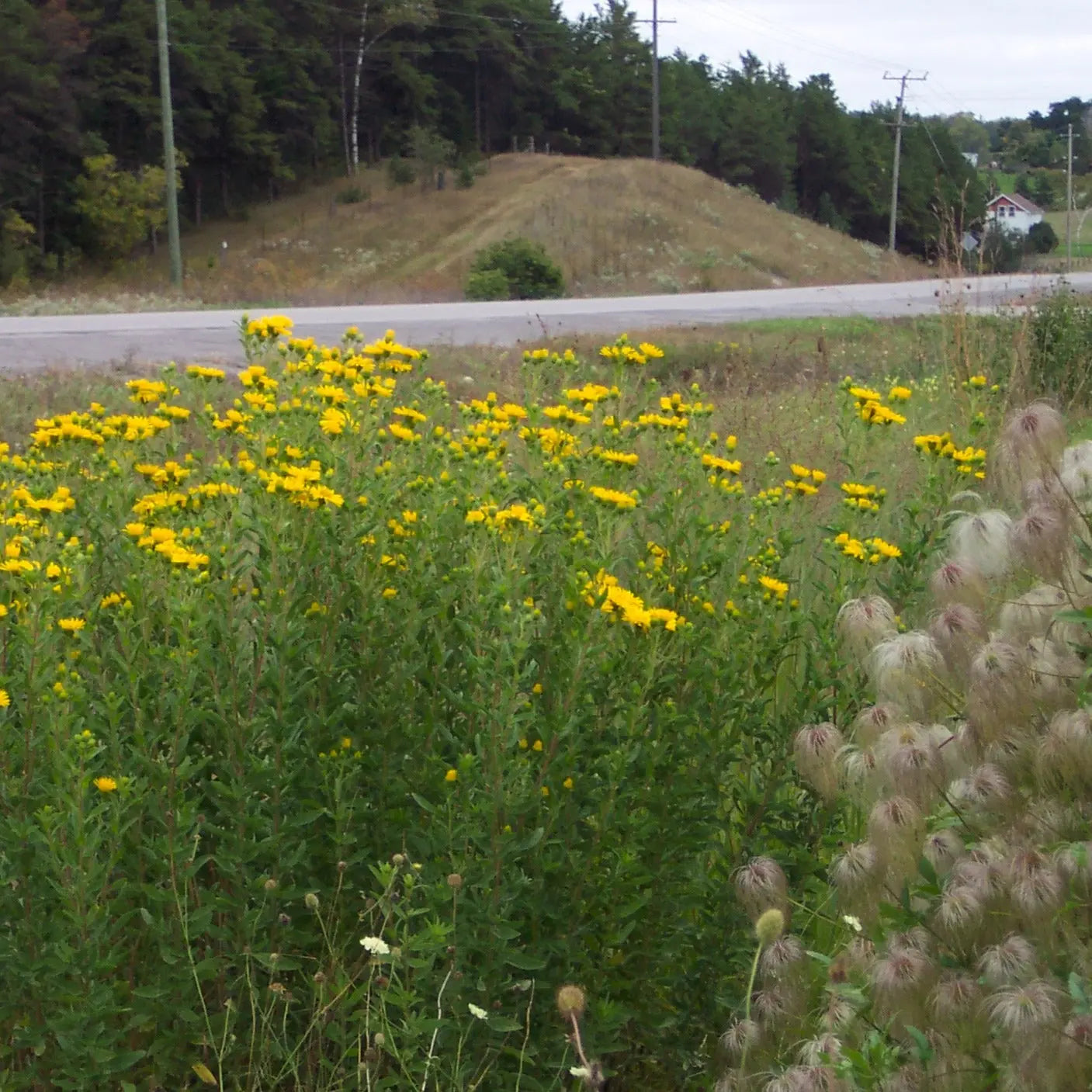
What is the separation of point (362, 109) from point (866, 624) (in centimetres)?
5811

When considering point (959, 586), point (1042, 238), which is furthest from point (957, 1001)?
point (1042, 238)

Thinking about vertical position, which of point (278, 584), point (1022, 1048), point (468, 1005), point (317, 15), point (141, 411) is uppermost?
point (317, 15)

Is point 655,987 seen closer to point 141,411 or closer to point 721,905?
point 721,905

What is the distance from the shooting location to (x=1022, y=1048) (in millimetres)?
2068

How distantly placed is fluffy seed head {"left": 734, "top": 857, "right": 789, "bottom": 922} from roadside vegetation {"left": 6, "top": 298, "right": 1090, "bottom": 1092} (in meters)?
0.01

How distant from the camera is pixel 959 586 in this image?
2516 mm

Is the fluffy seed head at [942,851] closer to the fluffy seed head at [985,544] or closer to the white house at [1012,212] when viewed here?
the fluffy seed head at [985,544]

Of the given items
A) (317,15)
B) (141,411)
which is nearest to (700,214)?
Result: (317,15)

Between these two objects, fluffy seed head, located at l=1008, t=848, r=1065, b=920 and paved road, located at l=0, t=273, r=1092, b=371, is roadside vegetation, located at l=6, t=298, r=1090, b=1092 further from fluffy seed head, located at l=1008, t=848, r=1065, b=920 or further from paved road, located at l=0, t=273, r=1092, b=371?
paved road, located at l=0, t=273, r=1092, b=371

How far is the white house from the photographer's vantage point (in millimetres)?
12947

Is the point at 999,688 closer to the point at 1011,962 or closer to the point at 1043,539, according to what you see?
the point at 1043,539

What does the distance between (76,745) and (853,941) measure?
1511 millimetres

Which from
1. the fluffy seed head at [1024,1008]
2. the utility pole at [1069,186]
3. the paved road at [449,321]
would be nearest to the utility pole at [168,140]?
the paved road at [449,321]

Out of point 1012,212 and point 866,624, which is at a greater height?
point 1012,212
